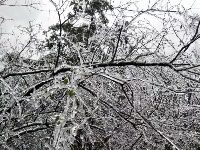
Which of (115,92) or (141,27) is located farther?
(115,92)

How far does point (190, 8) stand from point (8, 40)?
4.39 m

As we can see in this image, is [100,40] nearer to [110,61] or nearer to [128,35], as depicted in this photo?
[128,35]

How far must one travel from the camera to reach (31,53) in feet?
21.2

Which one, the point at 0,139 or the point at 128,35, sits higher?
the point at 128,35

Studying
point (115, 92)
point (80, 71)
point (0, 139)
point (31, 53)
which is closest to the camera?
point (80, 71)

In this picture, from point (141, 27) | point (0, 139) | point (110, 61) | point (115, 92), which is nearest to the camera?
point (110, 61)

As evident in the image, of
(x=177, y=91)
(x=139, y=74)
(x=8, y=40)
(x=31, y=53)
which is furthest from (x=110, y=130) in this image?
(x=8, y=40)

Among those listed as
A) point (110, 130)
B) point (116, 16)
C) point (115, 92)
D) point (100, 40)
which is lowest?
point (110, 130)

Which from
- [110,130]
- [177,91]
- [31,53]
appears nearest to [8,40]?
[31,53]

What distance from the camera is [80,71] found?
2.62m

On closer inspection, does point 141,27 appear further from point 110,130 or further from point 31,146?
point 31,146

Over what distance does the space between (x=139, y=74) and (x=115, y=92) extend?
0.51 metres

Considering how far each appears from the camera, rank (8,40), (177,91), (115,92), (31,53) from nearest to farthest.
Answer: (177,91) → (115,92) → (31,53) → (8,40)

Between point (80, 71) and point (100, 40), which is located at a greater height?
point (100, 40)
